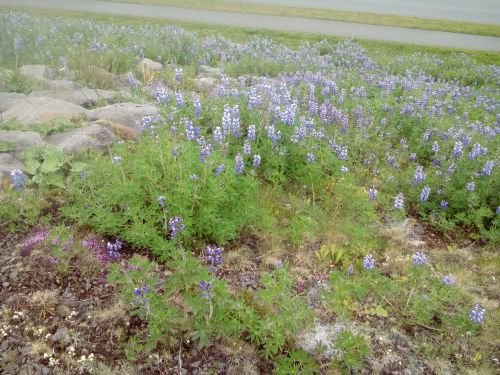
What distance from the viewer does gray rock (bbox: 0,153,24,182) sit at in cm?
527

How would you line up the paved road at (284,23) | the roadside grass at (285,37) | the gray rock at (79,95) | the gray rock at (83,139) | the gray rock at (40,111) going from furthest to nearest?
the paved road at (284,23) → the roadside grass at (285,37) → the gray rock at (79,95) → the gray rock at (40,111) → the gray rock at (83,139)

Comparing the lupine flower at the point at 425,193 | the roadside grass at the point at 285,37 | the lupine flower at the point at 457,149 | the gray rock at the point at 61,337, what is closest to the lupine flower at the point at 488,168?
the lupine flower at the point at 457,149

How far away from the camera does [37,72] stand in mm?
9094

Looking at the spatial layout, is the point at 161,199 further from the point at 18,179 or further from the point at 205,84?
the point at 205,84

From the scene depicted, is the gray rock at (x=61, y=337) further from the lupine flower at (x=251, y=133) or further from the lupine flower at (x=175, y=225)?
the lupine flower at (x=251, y=133)

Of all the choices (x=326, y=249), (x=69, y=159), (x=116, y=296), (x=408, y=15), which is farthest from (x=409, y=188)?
(x=408, y=15)

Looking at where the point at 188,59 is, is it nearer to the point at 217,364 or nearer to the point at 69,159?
the point at 69,159

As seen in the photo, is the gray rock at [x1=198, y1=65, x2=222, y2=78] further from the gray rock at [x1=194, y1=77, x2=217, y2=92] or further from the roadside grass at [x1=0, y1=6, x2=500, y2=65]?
the roadside grass at [x1=0, y1=6, x2=500, y2=65]

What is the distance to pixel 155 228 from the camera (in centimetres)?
434

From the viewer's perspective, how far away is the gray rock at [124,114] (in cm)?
686

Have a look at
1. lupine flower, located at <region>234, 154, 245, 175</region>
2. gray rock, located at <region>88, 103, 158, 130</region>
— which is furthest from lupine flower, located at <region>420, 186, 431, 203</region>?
gray rock, located at <region>88, 103, 158, 130</region>

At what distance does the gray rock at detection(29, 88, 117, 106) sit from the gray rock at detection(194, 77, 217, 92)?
1702 millimetres

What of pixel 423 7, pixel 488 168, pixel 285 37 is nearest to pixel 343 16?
pixel 285 37

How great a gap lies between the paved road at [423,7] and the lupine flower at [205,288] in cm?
1999
